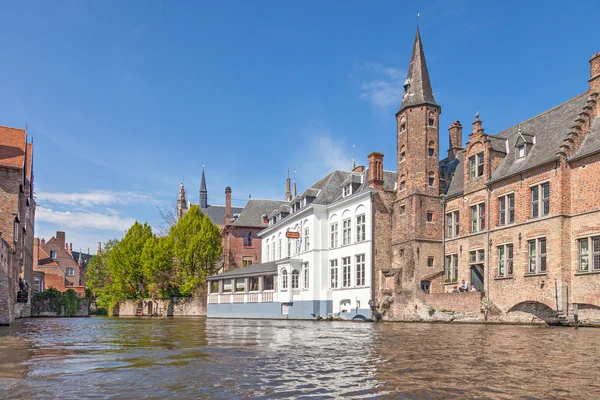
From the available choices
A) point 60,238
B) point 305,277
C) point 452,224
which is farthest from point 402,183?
point 60,238

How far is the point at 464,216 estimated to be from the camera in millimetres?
36250

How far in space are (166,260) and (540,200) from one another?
38.0 m

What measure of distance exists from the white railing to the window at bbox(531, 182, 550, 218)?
75.6ft

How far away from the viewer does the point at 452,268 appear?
122ft

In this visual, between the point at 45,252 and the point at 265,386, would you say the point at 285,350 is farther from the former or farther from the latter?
the point at 45,252

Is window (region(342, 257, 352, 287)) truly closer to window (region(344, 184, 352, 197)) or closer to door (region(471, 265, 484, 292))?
window (region(344, 184, 352, 197))

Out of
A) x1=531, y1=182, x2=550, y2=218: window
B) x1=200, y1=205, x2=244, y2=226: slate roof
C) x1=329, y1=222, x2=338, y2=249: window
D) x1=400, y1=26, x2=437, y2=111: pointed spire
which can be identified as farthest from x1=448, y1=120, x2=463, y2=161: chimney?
x1=200, y1=205, x2=244, y2=226: slate roof

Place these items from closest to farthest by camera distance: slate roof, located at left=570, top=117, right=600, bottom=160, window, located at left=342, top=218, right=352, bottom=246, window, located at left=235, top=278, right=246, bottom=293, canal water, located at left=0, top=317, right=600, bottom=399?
canal water, located at left=0, top=317, right=600, bottom=399 < slate roof, located at left=570, top=117, right=600, bottom=160 < window, located at left=342, top=218, right=352, bottom=246 < window, located at left=235, top=278, right=246, bottom=293

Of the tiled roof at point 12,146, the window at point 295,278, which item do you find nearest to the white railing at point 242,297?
the window at point 295,278

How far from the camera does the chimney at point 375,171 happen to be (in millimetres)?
40469

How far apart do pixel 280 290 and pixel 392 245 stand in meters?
11.2

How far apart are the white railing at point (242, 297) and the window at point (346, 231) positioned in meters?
8.22

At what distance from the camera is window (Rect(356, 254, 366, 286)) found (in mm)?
39719

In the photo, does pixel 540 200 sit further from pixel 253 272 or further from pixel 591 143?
pixel 253 272
